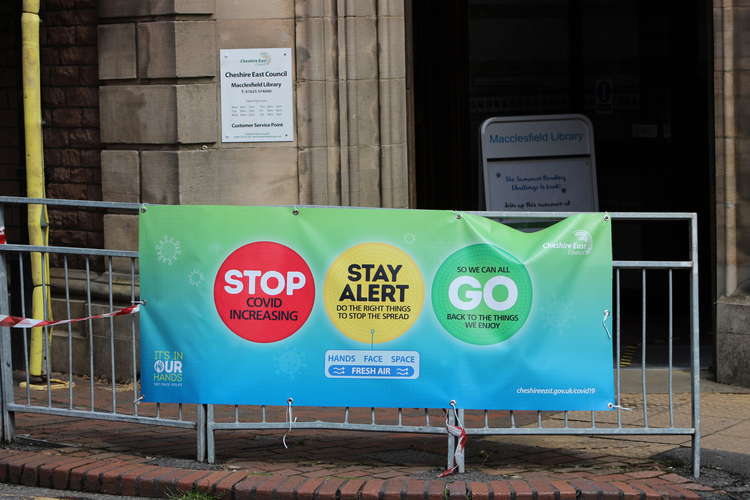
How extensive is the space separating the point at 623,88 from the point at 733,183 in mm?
4780

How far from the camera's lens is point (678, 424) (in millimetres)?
7875

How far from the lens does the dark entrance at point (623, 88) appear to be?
13328 mm

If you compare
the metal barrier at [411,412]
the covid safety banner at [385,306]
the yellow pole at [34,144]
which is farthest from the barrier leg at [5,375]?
the yellow pole at [34,144]

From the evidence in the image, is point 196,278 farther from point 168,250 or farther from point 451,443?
point 451,443

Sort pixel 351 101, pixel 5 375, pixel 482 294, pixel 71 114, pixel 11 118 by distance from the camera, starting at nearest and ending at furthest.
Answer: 1. pixel 482 294
2. pixel 5 375
3. pixel 351 101
4. pixel 71 114
5. pixel 11 118

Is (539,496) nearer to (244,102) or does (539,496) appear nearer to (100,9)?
(244,102)

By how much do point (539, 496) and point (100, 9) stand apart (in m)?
5.48

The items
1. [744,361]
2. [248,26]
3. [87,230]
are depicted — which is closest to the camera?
[744,361]

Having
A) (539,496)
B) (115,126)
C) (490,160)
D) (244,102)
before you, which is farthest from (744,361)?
(115,126)

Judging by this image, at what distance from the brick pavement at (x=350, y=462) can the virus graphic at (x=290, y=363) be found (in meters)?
0.51

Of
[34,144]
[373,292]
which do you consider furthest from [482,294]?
[34,144]

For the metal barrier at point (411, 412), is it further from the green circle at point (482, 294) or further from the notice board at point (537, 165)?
the notice board at point (537, 165)

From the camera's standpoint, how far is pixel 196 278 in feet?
22.8

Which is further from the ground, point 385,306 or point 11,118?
point 11,118
